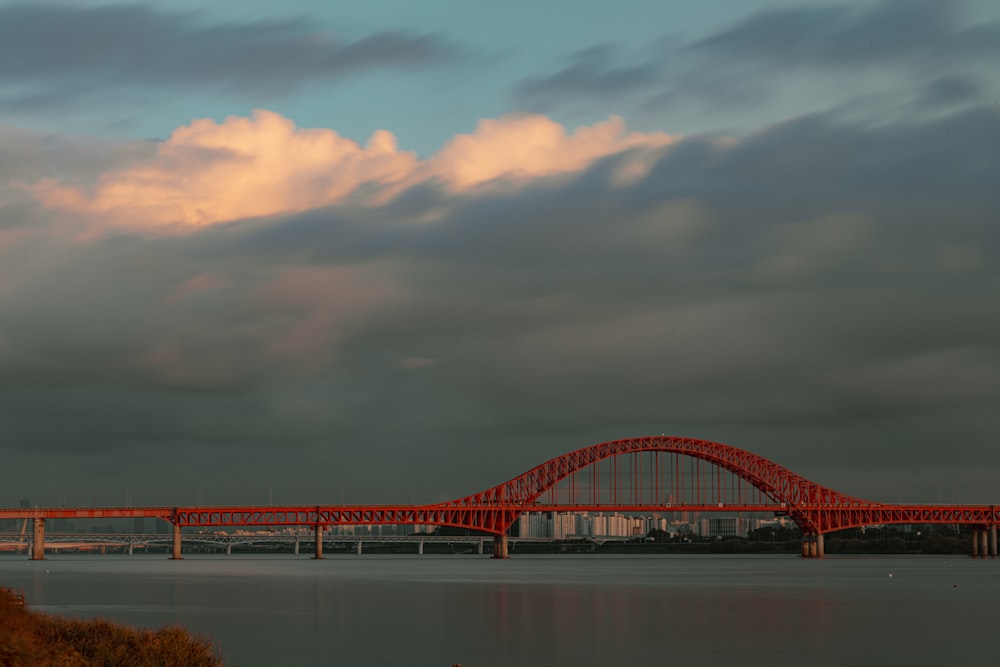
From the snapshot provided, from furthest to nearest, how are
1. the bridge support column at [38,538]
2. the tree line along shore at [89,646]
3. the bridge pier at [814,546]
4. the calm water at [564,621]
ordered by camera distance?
the bridge pier at [814,546] < the bridge support column at [38,538] < the calm water at [564,621] < the tree line along shore at [89,646]

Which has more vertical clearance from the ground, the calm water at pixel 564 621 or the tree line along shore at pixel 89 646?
the tree line along shore at pixel 89 646

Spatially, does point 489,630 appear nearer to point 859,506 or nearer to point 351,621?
point 351,621

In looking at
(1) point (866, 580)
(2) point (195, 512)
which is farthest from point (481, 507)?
(1) point (866, 580)

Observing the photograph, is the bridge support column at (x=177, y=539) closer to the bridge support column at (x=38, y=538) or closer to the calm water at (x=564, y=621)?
the bridge support column at (x=38, y=538)

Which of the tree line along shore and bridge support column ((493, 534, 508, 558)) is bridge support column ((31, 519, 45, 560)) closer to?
bridge support column ((493, 534, 508, 558))

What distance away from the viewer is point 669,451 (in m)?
179

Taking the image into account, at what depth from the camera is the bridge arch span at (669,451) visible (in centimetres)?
17825

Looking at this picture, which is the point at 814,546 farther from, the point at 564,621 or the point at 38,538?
the point at 564,621

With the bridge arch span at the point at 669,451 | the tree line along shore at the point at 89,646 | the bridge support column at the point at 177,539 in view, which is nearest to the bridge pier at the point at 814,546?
the bridge arch span at the point at 669,451

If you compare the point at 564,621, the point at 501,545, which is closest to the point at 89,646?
the point at 564,621

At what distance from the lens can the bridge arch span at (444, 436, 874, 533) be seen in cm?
17825

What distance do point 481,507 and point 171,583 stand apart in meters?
94.7

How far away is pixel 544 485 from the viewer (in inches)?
7111

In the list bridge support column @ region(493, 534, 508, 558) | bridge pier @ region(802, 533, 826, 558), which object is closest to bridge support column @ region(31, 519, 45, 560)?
bridge support column @ region(493, 534, 508, 558)
